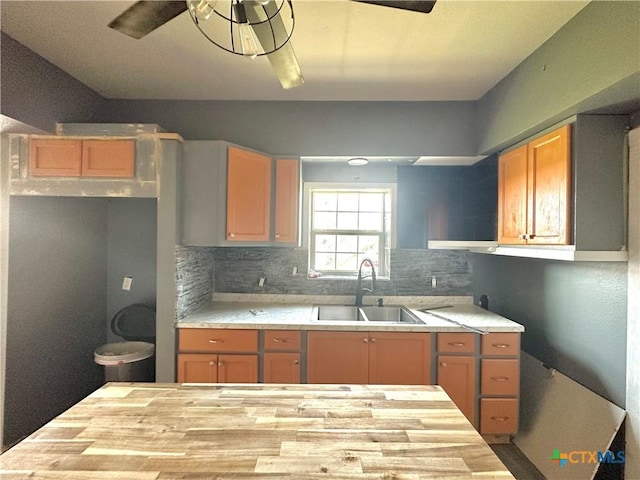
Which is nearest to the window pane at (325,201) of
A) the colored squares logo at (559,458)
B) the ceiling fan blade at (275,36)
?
the ceiling fan blade at (275,36)

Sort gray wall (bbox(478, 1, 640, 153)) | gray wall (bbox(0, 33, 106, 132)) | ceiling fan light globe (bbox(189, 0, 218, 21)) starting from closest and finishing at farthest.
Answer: ceiling fan light globe (bbox(189, 0, 218, 21)), gray wall (bbox(478, 1, 640, 153)), gray wall (bbox(0, 33, 106, 132))

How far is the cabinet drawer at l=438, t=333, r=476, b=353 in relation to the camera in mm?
2322

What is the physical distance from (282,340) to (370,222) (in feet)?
4.80

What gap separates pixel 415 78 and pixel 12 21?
7.84ft

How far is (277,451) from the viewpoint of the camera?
0.98 metres

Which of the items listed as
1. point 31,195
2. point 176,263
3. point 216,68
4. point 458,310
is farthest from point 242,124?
point 458,310

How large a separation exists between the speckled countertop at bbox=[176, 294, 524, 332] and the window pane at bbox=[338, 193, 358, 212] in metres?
0.86

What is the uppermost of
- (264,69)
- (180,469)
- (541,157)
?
(264,69)

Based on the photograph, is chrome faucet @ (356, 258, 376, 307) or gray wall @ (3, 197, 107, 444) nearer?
gray wall @ (3, 197, 107, 444)

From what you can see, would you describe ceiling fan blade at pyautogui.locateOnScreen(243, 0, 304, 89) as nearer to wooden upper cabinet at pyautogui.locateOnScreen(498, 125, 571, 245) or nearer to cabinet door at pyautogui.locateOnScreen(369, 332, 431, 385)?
wooden upper cabinet at pyautogui.locateOnScreen(498, 125, 571, 245)

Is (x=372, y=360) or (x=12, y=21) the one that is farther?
(x=372, y=360)

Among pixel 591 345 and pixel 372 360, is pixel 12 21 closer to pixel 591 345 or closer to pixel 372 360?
pixel 372 360

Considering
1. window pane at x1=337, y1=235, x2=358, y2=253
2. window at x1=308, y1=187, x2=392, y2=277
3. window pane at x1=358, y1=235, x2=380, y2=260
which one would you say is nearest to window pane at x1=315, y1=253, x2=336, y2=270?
window at x1=308, y1=187, x2=392, y2=277

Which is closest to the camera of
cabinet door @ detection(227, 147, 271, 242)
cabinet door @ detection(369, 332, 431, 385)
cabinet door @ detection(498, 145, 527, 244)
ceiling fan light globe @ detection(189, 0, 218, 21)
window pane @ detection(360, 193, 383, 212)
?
ceiling fan light globe @ detection(189, 0, 218, 21)
